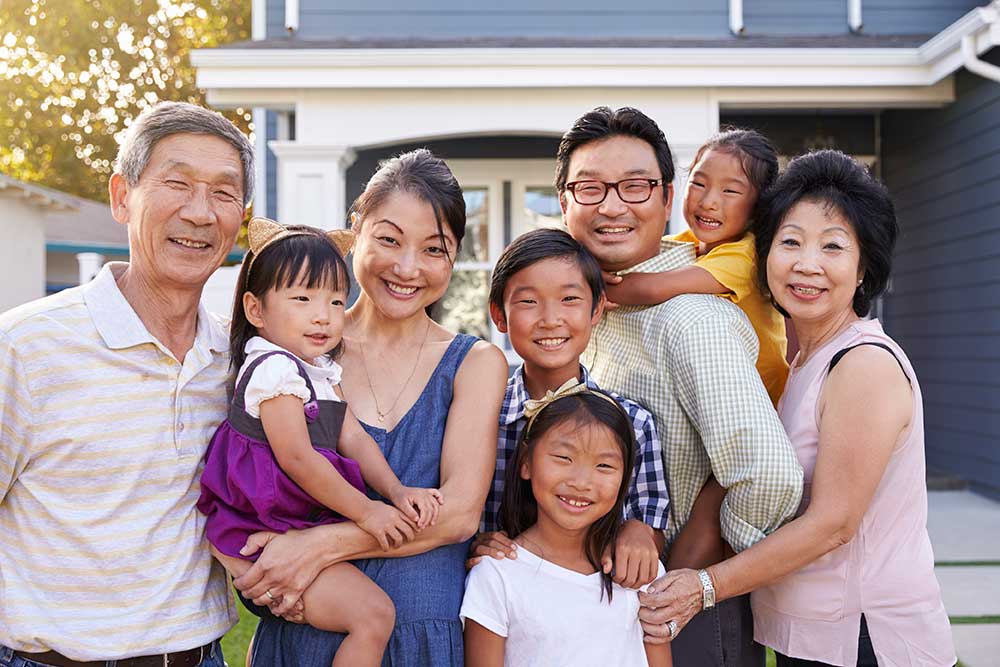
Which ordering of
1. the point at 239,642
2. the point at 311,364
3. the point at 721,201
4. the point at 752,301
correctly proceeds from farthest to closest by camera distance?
the point at 239,642 → the point at 721,201 → the point at 752,301 → the point at 311,364

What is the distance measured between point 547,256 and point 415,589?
2.71 ft

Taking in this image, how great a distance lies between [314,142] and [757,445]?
19.5ft

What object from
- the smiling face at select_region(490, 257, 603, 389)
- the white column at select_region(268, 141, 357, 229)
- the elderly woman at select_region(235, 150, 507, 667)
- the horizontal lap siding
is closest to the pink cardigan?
the smiling face at select_region(490, 257, 603, 389)

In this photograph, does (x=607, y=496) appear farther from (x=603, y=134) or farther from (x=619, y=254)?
(x=603, y=134)

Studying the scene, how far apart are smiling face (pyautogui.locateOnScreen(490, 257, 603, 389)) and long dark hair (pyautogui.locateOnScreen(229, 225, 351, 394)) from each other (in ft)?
1.42

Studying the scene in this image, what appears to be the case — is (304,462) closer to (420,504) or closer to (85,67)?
(420,504)

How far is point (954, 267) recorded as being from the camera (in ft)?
26.1

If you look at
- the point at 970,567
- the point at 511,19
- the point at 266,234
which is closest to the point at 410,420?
the point at 266,234

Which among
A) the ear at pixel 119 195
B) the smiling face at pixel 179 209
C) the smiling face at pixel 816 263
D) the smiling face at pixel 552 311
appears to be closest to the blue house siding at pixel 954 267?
the smiling face at pixel 816 263

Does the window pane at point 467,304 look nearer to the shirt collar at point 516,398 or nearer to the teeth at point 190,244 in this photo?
the shirt collar at point 516,398

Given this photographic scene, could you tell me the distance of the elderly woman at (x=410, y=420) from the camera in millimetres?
2049

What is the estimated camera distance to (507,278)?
90.7 inches

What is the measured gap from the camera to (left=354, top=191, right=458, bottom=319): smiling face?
2.21m

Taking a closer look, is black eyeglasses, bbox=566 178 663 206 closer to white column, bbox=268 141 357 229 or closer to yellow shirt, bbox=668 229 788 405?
yellow shirt, bbox=668 229 788 405
